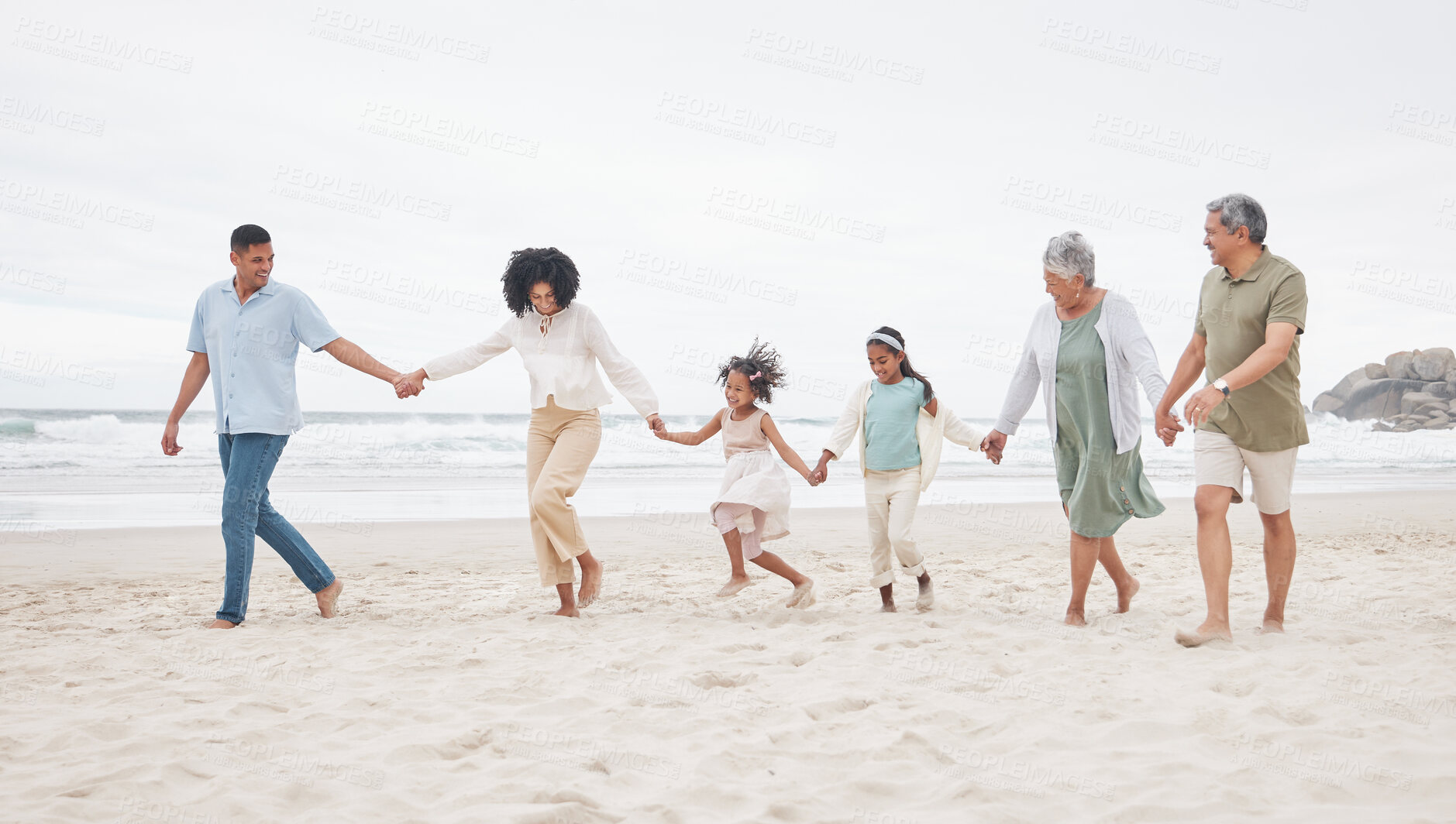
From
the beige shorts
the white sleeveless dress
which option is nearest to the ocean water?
the white sleeveless dress

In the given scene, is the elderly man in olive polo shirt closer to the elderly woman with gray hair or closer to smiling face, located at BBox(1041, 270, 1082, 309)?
the elderly woman with gray hair

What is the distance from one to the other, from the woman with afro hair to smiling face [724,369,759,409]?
0.48 metres

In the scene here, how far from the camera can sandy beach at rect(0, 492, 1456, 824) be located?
248 centimetres

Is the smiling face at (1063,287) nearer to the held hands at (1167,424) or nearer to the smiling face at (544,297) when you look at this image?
the held hands at (1167,424)

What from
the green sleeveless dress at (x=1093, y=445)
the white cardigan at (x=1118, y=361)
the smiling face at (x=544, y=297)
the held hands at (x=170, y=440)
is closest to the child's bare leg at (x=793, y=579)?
the green sleeveless dress at (x=1093, y=445)

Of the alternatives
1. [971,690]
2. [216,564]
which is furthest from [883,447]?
Answer: [216,564]

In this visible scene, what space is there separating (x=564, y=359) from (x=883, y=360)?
182 centimetres

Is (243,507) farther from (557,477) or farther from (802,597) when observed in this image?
(802,597)

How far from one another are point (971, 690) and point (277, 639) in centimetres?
327

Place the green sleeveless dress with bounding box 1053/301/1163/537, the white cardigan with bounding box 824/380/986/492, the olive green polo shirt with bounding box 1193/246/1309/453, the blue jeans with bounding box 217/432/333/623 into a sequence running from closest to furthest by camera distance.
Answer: the olive green polo shirt with bounding box 1193/246/1309/453
the green sleeveless dress with bounding box 1053/301/1163/537
the blue jeans with bounding box 217/432/333/623
the white cardigan with bounding box 824/380/986/492

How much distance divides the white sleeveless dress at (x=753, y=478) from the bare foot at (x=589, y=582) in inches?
31.8

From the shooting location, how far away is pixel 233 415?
4734mm

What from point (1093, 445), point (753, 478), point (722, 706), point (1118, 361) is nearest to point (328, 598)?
point (753, 478)

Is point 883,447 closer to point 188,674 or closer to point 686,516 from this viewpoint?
point 188,674
